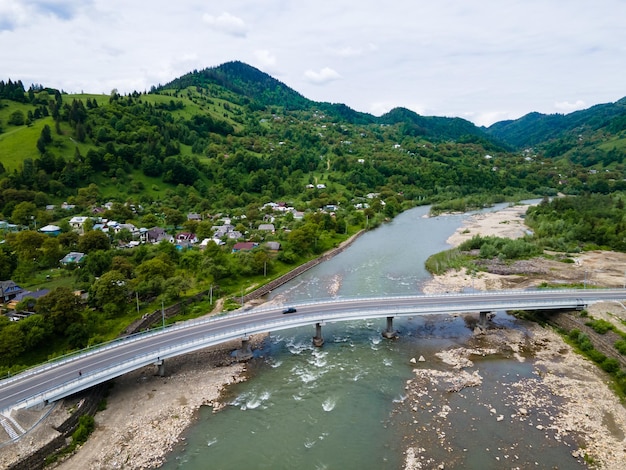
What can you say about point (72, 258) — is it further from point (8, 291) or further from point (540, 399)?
point (540, 399)

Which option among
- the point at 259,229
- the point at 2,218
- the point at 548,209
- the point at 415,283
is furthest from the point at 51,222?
the point at 548,209

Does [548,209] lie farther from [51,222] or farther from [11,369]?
[51,222]

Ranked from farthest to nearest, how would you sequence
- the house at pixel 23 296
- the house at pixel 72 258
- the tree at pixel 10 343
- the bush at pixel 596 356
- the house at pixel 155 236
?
the house at pixel 155 236, the house at pixel 72 258, the house at pixel 23 296, the bush at pixel 596 356, the tree at pixel 10 343

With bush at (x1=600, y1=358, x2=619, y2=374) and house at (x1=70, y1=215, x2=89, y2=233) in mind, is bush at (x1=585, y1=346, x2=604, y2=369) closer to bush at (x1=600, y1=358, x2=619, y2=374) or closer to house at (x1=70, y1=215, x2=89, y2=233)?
bush at (x1=600, y1=358, x2=619, y2=374)

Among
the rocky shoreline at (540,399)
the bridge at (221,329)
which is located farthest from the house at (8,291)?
the rocky shoreline at (540,399)

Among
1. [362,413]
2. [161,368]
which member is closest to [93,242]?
[161,368]

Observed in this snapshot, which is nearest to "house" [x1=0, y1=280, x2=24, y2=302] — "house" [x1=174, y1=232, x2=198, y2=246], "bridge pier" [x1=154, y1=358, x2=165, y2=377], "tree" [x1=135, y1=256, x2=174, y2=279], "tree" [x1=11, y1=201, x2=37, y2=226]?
"tree" [x1=135, y1=256, x2=174, y2=279]

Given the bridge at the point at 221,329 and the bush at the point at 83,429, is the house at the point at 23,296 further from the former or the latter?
the bush at the point at 83,429
